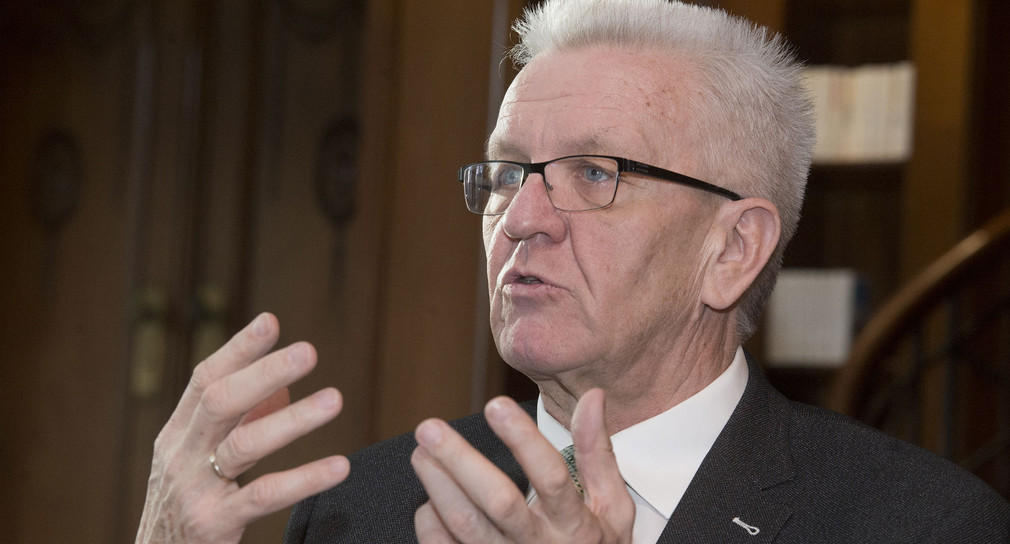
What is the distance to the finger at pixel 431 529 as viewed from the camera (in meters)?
1.11

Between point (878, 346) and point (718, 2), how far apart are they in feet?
3.74

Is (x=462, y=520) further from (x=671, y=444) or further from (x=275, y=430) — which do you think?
(x=671, y=444)

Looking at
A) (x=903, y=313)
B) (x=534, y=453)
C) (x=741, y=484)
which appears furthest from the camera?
(x=903, y=313)

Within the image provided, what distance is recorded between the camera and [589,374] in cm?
145

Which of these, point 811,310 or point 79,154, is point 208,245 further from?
point 811,310

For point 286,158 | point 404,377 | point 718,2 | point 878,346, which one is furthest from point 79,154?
point 878,346

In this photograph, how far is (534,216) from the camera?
4.68 ft

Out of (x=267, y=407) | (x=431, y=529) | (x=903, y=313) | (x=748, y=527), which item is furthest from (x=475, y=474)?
(x=903, y=313)

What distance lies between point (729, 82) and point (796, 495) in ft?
1.96

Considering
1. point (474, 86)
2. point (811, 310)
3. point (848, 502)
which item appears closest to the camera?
point (848, 502)

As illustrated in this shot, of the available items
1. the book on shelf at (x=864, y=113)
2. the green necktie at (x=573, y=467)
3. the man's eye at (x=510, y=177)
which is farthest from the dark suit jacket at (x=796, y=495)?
the book on shelf at (x=864, y=113)

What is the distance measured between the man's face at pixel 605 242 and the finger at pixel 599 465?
14.0 inches

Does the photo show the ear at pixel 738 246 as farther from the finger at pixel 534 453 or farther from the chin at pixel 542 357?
the finger at pixel 534 453

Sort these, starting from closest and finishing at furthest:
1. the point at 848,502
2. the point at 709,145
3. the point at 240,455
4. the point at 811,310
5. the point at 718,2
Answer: the point at 240,455 → the point at 848,502 → the point at 709,145 → the point at 718,2 → the point at 811,310
